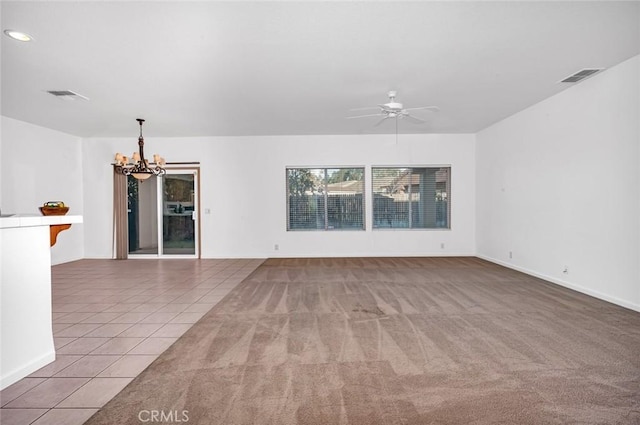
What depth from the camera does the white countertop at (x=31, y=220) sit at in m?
2.15

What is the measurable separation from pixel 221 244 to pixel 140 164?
275cm

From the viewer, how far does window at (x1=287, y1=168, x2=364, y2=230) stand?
786 cm

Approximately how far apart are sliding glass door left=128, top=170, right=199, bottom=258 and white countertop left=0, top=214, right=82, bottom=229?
5.19 metres

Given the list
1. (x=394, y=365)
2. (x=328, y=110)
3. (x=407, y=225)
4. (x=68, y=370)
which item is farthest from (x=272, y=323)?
(x=407, y=225)

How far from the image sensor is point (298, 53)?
3445mm

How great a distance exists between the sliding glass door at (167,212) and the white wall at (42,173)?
117 cm

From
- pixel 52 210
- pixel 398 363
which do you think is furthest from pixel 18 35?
pixel 398 363

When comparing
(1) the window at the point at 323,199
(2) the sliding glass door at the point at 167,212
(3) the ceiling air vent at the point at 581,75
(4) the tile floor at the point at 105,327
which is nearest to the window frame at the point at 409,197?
(1) the window at the point at 323,199

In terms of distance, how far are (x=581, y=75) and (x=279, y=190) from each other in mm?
5793

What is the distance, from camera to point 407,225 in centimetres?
785

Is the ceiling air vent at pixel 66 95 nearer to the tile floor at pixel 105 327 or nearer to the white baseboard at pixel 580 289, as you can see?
the tile floor at pixel 105 327

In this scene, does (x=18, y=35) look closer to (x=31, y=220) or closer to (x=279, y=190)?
(x=31, y=220)

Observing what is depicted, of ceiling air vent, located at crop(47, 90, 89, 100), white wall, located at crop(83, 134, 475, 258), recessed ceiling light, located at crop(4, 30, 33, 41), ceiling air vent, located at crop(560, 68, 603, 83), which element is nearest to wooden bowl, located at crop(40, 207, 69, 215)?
recessed ceiling light, located at crop(4, 30, 33, 41)

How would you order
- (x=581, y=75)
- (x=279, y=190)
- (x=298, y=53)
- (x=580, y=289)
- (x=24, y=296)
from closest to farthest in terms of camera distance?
(x=24, y=296)
(x=298, y=53)
(x=581, y=75)
(x=580, y=289)
(x=279, y=190)
